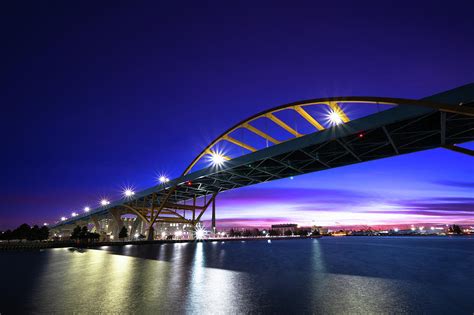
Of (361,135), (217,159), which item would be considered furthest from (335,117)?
(217,159)

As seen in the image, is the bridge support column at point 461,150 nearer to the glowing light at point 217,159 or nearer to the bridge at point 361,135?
the bridge at point 361,135

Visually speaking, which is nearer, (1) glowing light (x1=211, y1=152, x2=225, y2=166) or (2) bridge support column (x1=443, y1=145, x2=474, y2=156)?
(2) bridge support column (x1=443, y1=145, x2=474, y2=156)

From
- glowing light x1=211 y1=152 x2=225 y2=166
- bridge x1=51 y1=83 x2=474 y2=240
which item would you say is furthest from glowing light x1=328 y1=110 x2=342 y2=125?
glowing light x1=211 y1=152 x2=225 y2=166

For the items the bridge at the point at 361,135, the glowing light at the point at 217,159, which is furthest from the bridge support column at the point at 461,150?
the glowing light at the point at 217,159

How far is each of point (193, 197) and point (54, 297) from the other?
70032 millimetres

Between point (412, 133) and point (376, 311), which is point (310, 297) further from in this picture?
point (412, 133)

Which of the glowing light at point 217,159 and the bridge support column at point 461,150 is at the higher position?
the glowing light at point 217,159

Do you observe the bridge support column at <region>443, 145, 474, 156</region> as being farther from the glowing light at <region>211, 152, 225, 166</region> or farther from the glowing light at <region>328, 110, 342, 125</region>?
the glowing light at <region>211, 152, 225, 166</region>

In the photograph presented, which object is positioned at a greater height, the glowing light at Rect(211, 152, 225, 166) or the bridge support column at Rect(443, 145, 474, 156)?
the glowing light at Rect(211, 152, 225, 166)

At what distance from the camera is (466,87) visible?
62.5ft

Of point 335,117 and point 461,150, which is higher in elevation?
point 335,117

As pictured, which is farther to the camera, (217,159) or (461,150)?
(217,159)

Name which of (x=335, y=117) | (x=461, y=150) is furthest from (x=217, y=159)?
(x=461, y=150)

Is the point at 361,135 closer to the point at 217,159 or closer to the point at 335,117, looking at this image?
the point at 335,117
